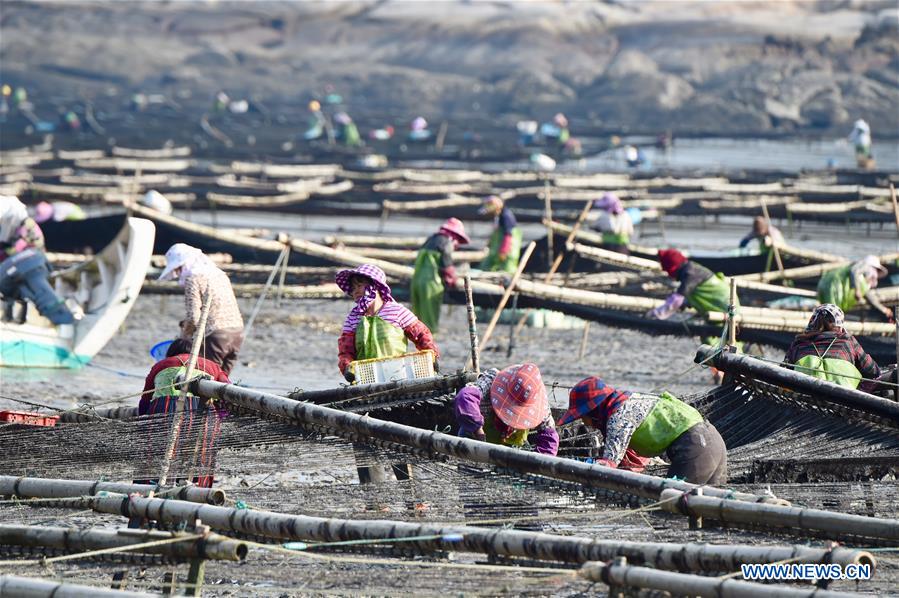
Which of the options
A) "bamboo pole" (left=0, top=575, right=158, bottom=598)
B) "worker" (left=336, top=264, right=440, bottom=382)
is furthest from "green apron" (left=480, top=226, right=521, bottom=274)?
"bamboo pole" (left=0, top=575, right=158, bottom=598)

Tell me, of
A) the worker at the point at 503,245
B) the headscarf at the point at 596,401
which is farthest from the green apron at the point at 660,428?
the worker at the point at 503,245

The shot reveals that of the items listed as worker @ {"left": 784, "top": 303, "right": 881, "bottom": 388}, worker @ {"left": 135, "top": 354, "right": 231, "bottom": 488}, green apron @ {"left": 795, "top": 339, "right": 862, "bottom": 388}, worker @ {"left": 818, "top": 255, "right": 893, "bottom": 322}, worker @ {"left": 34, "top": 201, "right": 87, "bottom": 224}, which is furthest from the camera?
worker @ {"left": 34, "top": 201, "right": 87, "bottom": 224}

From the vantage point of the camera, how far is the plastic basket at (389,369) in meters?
7.62

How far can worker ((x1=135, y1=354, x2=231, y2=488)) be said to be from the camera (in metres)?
6.44

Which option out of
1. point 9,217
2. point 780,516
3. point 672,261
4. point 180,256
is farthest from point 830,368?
point 9,217

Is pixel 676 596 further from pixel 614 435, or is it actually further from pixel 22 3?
pixel 22 3

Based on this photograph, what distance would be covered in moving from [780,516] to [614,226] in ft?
37.9

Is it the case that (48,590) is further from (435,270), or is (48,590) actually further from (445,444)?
(435,270)

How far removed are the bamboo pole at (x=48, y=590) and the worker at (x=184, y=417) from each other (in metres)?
1.73

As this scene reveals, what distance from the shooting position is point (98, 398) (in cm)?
1132

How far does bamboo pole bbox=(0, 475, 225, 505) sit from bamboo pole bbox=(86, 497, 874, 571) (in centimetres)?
19

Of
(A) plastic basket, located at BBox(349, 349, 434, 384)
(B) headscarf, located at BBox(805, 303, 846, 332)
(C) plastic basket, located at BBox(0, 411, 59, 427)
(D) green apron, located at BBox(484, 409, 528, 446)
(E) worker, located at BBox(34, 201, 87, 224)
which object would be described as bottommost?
(C) plastic basket, located at BBox(0, 411, 59, 427)

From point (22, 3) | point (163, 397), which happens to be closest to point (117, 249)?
point (163, 397)

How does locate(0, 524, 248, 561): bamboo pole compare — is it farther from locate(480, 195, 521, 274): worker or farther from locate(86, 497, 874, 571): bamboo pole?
locate(480, 195, 521, 274): worker
